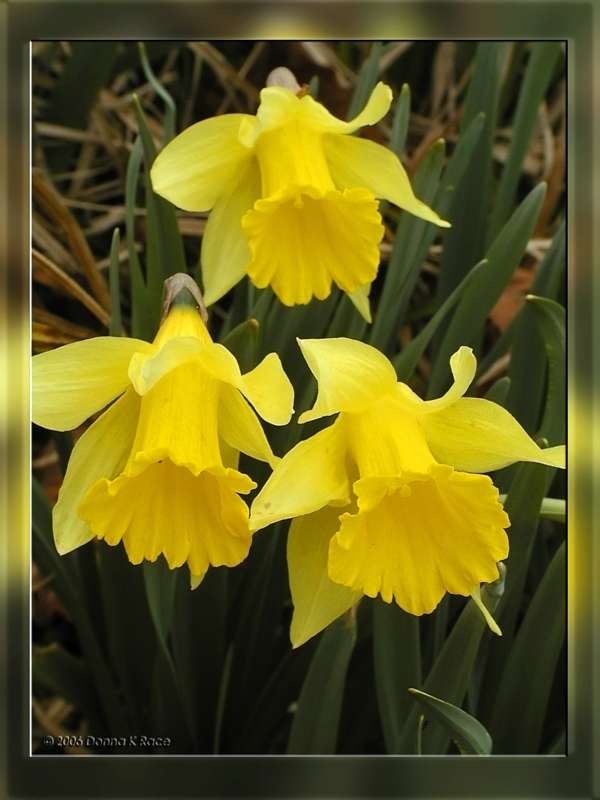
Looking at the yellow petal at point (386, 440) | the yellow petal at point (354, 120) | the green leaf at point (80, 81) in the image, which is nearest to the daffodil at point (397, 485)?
the yellow petal at point (386, 440)

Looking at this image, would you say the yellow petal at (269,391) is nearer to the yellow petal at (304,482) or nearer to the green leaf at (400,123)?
the yellow petal at (304,482)

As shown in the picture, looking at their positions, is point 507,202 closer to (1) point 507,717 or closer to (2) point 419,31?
(2) point 419,31

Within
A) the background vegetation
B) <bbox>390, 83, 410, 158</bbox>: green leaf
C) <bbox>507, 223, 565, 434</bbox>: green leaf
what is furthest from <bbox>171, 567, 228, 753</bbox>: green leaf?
<bbox>390, 83, 410, 158</bbox>: green leaf

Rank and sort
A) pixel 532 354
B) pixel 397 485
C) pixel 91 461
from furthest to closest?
pixel 532 354 < pixel 91 461 < pixel 397 485

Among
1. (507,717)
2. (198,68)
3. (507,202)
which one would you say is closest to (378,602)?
(507,717)

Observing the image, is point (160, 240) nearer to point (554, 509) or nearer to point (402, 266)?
point (402, 266)

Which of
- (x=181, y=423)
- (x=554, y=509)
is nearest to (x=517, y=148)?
(x=554, y=509)

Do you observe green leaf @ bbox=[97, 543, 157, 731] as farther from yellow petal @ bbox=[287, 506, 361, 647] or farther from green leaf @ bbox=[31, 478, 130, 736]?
yellow petal @ bbox=[287, 506, 361, 647]
